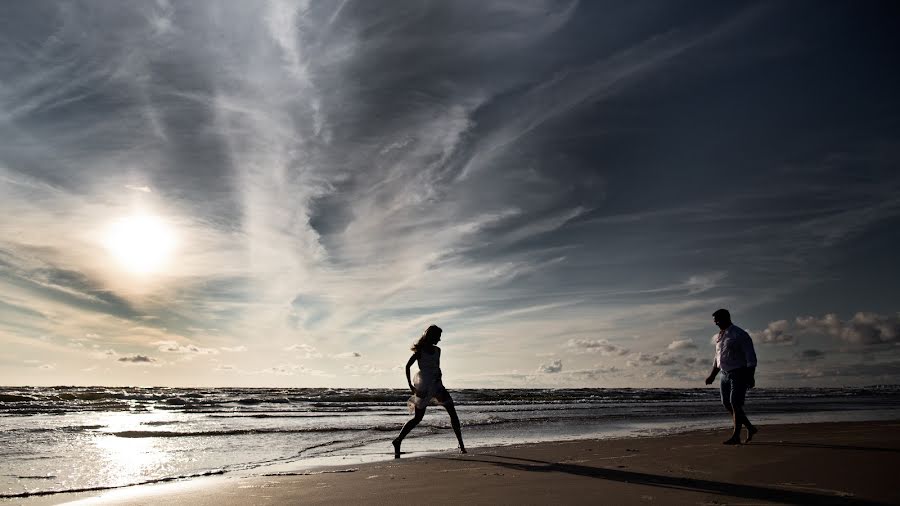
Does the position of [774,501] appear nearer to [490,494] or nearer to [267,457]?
[490,494]

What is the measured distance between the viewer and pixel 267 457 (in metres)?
9.91

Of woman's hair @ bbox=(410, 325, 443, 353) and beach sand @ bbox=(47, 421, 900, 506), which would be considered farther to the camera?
woman's hair @ bbox=(410, 325, 443, 353)

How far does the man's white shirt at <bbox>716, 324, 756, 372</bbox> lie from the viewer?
880cm

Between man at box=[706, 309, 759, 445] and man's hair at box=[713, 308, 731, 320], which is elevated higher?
man's hair at box=[713, 308, 731, 320]

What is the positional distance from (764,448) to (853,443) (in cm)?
200

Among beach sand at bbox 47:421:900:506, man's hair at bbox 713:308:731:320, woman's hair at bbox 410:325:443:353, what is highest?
man's hair at bbox 713:308:731:320

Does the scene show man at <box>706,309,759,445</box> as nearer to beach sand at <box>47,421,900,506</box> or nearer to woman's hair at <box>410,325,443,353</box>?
beach sand at <box>47,421,900,506</box>

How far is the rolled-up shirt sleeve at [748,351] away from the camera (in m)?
8.75

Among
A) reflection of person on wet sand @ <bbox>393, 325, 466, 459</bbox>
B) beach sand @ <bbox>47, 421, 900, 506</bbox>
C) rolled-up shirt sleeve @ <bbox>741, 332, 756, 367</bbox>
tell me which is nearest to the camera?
beach sand @ <bbox>47, 421, 900, 506</bbox>

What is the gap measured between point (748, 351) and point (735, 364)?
0.30m

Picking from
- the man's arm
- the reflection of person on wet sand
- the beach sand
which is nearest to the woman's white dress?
the reflection of person on wet sand

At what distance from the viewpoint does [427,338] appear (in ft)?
30.1

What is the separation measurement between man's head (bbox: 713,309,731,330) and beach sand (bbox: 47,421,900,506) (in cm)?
193

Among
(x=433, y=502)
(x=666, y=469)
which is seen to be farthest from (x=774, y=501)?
(x=433, y=502)
